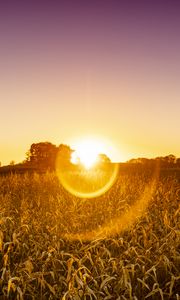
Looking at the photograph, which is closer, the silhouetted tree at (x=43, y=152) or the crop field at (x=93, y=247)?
the crop field at (x=93, y=247)

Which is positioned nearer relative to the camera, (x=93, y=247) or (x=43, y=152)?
(x=93, y=247)

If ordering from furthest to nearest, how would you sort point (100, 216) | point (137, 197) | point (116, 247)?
point (137, 197), point (100, 216), point (116, 247)

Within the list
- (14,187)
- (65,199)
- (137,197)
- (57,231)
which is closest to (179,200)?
(137,197)

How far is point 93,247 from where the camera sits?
7.38 metres

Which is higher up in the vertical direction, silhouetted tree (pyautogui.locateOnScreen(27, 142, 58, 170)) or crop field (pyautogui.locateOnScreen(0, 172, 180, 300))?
silhouetted tree (pyautogui.locateOnScreen(27, 142, 58, 170))

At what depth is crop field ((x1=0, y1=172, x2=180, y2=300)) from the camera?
576cm

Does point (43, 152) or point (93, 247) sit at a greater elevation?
point (43, 152)

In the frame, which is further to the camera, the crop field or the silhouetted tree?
the silhouetted tree

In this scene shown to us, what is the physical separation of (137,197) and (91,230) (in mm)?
3000

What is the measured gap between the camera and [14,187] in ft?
49.1

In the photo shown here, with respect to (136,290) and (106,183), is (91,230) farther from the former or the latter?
(106,183)

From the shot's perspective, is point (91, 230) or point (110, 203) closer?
point (91, 230)

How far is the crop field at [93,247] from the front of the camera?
18.9ft

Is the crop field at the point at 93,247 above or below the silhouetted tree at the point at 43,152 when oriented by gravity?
below
